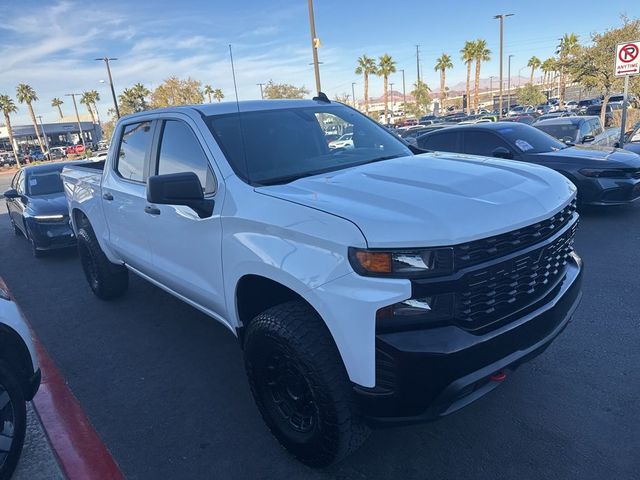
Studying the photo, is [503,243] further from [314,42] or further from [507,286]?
[314,42]

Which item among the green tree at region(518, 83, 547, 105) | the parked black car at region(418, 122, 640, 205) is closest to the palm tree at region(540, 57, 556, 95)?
the green tree at region(518, 83, 547, 105)

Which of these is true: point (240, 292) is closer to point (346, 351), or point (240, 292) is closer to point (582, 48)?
point (346, 351)

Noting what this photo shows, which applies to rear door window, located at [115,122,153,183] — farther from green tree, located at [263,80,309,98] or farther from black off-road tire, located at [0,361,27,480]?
green tree, located at [263,80,309,98]

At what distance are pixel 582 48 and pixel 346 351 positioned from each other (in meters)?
23.0

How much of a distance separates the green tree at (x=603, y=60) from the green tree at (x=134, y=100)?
31.7 metres

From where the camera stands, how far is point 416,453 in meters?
2.74

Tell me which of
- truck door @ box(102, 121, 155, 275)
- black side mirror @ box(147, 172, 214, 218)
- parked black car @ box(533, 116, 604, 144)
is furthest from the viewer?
parked black car @ box(533, 116, 604, 144)

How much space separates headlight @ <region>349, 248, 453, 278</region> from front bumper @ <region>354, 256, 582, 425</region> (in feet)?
0.85

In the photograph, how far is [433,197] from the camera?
7.72 feet

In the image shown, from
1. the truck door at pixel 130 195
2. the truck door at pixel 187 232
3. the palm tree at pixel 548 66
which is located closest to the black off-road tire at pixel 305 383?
the truck door at pixel 187 232

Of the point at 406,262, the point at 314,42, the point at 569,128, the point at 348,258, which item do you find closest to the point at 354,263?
the point at 348,258

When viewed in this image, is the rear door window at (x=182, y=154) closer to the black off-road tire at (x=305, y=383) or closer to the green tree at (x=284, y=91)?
the black off-road tire at (x=305, y=383)

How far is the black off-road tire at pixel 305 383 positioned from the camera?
7.49 feet

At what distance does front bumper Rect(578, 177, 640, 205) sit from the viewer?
7.04m
